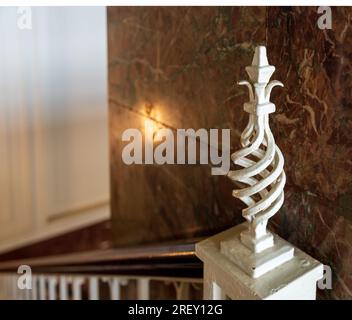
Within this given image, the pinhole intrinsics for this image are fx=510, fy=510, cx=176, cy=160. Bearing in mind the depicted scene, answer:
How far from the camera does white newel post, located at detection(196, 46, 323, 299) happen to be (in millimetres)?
1104

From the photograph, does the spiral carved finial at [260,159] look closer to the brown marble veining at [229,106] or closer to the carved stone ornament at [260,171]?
the carved stone ornament at [260,171]

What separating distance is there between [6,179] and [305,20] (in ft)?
9.14

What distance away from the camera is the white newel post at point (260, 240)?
43.4 inches

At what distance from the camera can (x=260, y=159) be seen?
114 centimetres

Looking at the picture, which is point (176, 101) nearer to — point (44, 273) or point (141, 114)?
point (141, 114)

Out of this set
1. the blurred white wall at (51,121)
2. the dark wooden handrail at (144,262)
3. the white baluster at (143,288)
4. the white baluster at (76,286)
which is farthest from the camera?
the blurred white wall at (51,121)

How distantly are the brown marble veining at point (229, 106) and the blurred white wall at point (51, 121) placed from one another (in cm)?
125

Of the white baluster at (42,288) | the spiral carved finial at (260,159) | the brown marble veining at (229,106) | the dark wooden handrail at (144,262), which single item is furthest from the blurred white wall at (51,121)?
the spiral carved finial at (260,159)

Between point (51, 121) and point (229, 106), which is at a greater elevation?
point (229, 106)

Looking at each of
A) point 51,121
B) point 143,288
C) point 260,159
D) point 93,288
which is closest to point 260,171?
point 260,159

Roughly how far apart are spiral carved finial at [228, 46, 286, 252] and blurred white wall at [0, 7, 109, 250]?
2400 mm

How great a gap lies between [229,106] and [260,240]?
1.50 ft
